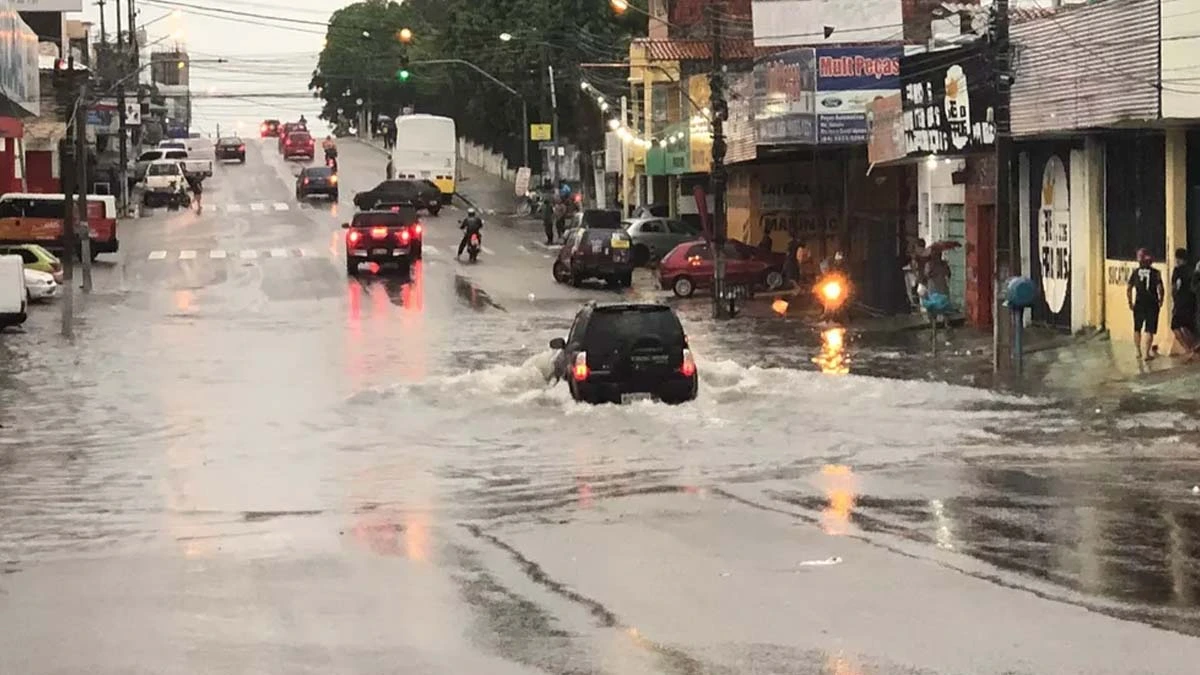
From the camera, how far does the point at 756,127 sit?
48.7 m

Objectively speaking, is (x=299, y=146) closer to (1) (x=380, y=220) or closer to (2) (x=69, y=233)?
(1) (x=380, y=220)

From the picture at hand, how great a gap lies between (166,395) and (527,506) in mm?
12912

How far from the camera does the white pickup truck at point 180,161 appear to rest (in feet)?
311

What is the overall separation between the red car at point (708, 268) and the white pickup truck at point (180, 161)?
47.3m

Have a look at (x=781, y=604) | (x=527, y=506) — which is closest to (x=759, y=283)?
(x=527, y=506)

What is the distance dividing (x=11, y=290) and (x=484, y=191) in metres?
64.8

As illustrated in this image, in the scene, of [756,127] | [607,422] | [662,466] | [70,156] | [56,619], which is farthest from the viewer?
[756,127]

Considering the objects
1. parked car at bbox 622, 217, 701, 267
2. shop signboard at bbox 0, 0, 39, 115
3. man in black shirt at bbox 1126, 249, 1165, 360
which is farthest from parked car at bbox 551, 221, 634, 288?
man in black shirt at bbox 1126, 249, 1165, 360

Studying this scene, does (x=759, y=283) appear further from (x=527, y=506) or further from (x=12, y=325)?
(x=527, y=506)

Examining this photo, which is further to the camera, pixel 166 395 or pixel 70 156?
pixel 70 156

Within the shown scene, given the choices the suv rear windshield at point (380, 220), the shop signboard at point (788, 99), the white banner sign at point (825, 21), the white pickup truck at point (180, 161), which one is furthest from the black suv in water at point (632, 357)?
the white pickup truck at point (180, 161)

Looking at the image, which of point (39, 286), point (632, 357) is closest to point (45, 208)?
point (39, 286)

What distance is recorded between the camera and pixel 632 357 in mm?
23594

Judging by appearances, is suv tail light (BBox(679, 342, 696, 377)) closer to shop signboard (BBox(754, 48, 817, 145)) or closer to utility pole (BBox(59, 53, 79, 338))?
utility pole (BBox(59, 53, 79, 338))
